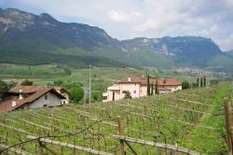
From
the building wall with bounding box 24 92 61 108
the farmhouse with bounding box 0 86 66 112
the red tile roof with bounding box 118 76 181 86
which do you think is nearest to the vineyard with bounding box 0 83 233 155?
the farmhouse with bounding box 0 86 66 112

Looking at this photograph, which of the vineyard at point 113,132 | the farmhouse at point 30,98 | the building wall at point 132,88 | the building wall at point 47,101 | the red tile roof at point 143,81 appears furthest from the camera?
the red tile roof at point 143,81

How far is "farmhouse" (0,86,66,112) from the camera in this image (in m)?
57.0

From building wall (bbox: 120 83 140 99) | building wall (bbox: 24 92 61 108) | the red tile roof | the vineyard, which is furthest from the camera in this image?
the red tile roof

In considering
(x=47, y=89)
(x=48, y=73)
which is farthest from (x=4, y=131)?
(x=48, y=73)

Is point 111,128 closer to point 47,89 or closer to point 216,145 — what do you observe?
point 216,145

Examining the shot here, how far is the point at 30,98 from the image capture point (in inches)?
2266

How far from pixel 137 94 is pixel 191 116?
74.1 metres

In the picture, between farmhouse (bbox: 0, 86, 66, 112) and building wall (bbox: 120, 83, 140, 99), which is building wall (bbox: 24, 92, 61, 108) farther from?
building wall (bbox: 120, 83, 140, 99)

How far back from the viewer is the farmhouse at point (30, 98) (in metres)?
57.0

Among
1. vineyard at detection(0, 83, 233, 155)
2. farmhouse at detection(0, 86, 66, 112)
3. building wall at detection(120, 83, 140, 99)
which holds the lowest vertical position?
building wall at detection(120, 83, 140, 99)

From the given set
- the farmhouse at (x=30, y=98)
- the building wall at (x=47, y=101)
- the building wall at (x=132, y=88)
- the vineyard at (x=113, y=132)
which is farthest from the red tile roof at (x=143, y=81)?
the vineyard at (x=113, y=132)

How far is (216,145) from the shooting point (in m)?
14.8

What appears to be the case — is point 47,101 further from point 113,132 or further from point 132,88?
point 132,88

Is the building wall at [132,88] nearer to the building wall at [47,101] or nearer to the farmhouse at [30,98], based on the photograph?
the farmhouse at [30,98]
